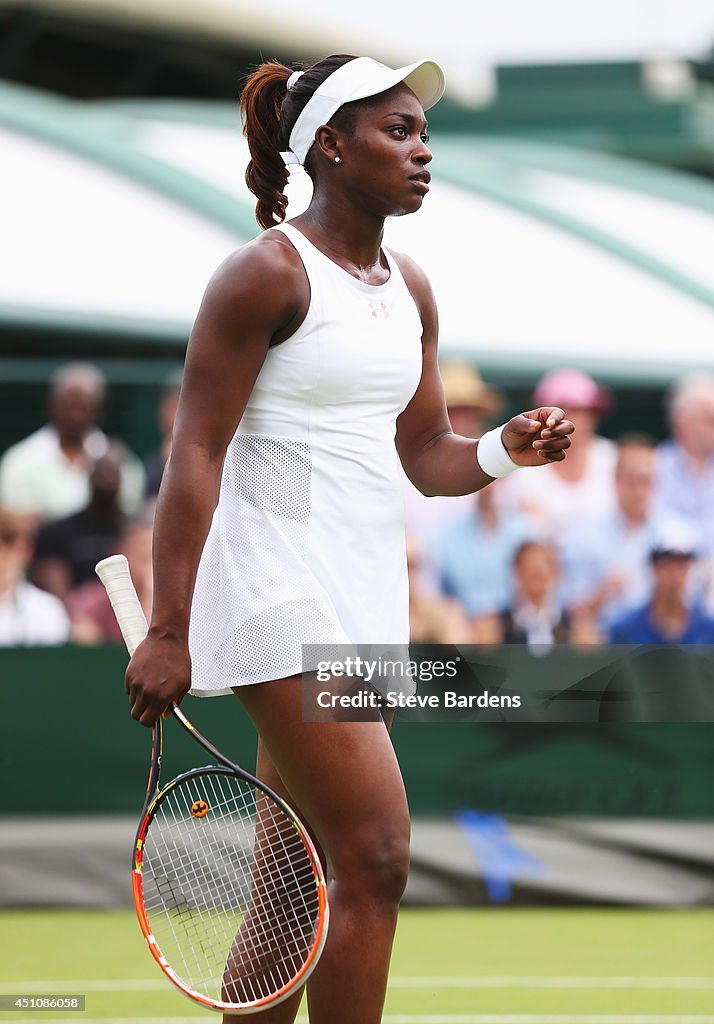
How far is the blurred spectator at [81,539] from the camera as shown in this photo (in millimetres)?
7762

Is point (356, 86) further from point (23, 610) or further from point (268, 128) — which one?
point (23, 610)

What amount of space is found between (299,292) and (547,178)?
13.8m

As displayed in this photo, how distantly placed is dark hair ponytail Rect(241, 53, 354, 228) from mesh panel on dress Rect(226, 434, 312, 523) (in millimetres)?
566

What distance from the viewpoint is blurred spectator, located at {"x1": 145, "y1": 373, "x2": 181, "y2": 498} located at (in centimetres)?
812

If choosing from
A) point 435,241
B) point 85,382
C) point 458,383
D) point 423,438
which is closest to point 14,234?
point 435,241

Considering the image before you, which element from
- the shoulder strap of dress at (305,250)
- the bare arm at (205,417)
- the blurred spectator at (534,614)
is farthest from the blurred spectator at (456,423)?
the bare arm at (205,417)

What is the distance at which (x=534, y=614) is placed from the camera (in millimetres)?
7543

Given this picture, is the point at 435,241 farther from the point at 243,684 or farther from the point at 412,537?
the point at 243,684

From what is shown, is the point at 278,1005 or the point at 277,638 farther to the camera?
the point at 278,1005

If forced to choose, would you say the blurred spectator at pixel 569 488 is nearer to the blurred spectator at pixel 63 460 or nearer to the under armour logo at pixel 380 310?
the blurred spectator at pixel 63 460

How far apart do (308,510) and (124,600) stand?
420 mm

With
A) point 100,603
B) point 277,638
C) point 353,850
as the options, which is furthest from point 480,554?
point 353,850

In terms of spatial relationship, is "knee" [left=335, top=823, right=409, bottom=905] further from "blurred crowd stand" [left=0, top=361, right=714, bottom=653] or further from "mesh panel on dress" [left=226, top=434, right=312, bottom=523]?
"blurred crowd stand" [left=0, top=361, right=714, bottom=653]

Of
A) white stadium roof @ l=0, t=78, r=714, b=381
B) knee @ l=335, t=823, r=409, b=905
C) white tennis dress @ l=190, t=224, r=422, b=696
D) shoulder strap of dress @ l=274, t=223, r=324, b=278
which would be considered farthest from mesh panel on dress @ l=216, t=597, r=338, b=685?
white stadium roof @ l=0, t=78, r=714, b=381
